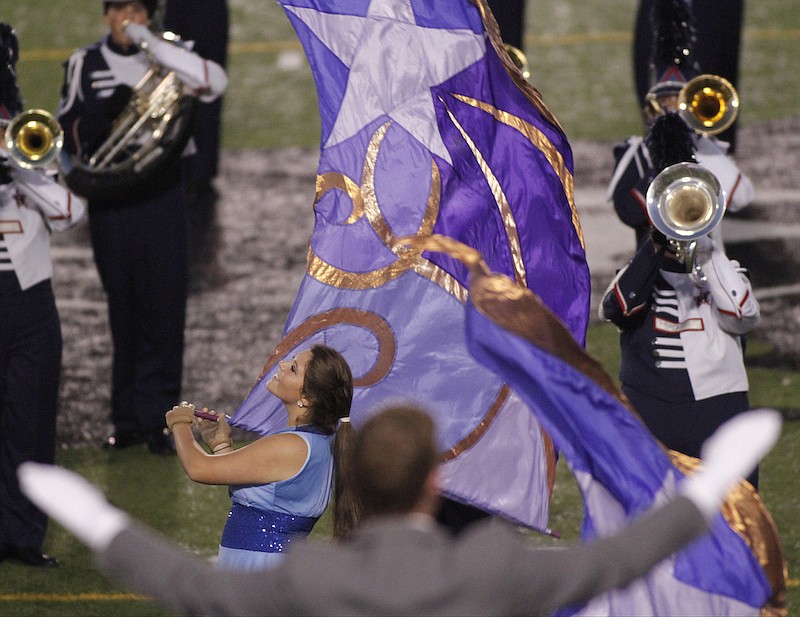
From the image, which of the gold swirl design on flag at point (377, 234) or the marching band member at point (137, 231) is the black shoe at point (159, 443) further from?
the gold swirl design on flag at point (377, 234)

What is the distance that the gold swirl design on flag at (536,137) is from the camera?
5.29 metres

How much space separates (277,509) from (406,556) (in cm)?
176

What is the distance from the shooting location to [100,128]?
7113 mm

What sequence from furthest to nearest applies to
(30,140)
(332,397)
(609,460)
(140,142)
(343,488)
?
1. (140,142)
2. (30,140)
3. (332,397)
4. (343,488)
5. (609,460)

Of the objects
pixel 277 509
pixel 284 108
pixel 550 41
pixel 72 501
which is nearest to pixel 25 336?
pixel 277 509

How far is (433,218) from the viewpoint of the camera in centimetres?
518

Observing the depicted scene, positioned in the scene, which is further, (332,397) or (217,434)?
(217,434)

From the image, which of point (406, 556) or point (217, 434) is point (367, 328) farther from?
point (406, 556)

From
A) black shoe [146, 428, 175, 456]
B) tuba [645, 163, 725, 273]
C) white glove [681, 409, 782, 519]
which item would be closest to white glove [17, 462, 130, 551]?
white glove [681, 409, 782, 519]

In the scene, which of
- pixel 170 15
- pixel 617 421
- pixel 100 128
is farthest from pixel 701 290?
pixel 170 15

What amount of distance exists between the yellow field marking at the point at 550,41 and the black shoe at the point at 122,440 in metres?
7.90

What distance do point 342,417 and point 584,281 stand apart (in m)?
1.19

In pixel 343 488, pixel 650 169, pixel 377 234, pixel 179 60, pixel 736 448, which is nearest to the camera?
pixel 736 448

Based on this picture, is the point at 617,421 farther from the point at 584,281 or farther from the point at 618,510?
the point at 584,281
